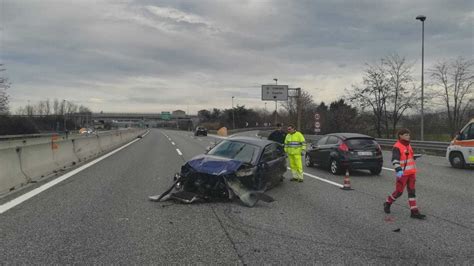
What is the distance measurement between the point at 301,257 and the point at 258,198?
3.14m

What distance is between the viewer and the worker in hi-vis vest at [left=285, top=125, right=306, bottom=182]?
432 inches

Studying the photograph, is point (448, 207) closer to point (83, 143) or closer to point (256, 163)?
point (256, 163)

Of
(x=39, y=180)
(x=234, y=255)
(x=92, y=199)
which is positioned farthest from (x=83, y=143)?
(x=234, y=255)

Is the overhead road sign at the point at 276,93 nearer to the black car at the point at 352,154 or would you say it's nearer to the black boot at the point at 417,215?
the black car at the point at 352,154

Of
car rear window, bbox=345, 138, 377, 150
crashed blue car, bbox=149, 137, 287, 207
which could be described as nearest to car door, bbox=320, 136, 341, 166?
car rear window, bbox=345, 138, 377, 150

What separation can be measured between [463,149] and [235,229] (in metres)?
12.0

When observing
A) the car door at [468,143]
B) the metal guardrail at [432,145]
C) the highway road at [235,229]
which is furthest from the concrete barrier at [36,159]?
the metal guardrail at [432,145]

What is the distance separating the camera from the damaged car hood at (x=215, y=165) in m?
7.70

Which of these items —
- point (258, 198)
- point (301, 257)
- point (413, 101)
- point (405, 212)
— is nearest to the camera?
point (301, 257)

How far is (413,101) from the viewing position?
4019 centimetres

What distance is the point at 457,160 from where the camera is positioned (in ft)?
48.6

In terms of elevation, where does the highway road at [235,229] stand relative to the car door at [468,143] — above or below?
below

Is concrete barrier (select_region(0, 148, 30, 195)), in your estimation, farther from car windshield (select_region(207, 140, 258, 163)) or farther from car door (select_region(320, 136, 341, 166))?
car door (select_region(320, 136, 341, 166))

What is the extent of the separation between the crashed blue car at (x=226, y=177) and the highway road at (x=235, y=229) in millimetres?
264
